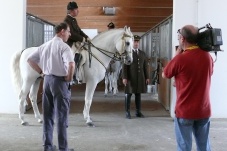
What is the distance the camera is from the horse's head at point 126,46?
20.0 feet

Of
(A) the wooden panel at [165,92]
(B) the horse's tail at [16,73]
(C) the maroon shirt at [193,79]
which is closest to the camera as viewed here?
(C) the maroon shirt at [193,79]

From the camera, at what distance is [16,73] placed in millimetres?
5973

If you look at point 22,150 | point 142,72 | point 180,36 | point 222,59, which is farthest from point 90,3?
point 180,36

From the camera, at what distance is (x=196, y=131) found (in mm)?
3027

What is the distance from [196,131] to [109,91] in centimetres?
781

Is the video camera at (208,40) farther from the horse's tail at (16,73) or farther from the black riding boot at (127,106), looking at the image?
the black riding boot at (127,106)

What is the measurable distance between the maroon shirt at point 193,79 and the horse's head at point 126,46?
10.5 feet

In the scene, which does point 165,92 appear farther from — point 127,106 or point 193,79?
point 193,79

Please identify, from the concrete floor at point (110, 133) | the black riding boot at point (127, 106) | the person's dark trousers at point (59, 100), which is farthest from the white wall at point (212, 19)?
the person's dark trousers at point (59, 100)

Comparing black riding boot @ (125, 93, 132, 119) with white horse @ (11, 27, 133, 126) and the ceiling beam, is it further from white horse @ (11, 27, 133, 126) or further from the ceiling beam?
the ceiling beam

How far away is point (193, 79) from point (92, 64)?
11.2ft

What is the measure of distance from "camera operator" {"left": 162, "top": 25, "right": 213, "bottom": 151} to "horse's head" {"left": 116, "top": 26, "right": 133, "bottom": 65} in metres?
3.17

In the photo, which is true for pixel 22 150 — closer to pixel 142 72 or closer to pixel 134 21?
pixel 142 72

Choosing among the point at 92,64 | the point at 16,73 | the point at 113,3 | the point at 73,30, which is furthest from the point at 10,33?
the point at 113,3
